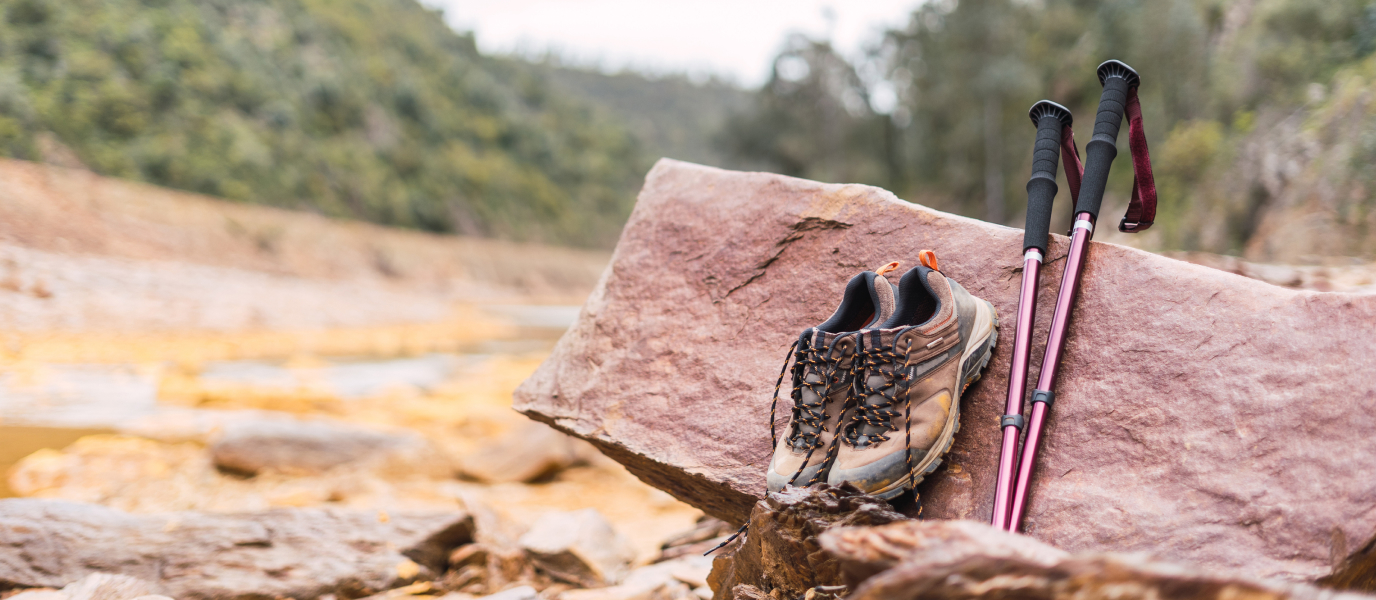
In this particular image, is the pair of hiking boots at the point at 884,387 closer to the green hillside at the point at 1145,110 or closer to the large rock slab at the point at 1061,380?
the large rock slab at the point at 1061,380

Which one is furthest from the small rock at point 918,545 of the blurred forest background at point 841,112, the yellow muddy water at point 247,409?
the blurred forest background at point 841,112

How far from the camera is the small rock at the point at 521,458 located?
17.8 feet

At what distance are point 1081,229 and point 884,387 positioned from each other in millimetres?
861

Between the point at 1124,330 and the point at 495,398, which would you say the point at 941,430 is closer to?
the point at 1124,330

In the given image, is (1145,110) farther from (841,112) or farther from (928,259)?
(928,259)

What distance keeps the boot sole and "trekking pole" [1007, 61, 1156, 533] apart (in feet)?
0.49

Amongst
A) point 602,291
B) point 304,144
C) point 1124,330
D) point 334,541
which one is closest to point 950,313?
point 1124,330

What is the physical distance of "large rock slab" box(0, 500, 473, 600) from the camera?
2.57 meters

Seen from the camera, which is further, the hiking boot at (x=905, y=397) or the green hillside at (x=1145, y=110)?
the green hillside at (x=1145, y=110)

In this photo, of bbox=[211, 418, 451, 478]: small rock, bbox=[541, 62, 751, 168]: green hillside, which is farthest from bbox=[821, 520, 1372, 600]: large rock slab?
bbox=[541, 62, 751, 168]: green hillside

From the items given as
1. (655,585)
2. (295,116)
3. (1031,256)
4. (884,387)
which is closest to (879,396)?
(884,387)

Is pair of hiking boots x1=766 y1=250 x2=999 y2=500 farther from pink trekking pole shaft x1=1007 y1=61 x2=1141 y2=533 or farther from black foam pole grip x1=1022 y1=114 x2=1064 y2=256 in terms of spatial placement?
black foam pole grip x1=1022 y1=114 x2=1064 y2=256

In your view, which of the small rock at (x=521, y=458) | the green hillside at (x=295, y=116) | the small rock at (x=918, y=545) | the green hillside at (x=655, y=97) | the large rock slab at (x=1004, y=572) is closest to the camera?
the large rock slab at (x=1004, y=572)

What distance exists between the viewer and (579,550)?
310 cm
